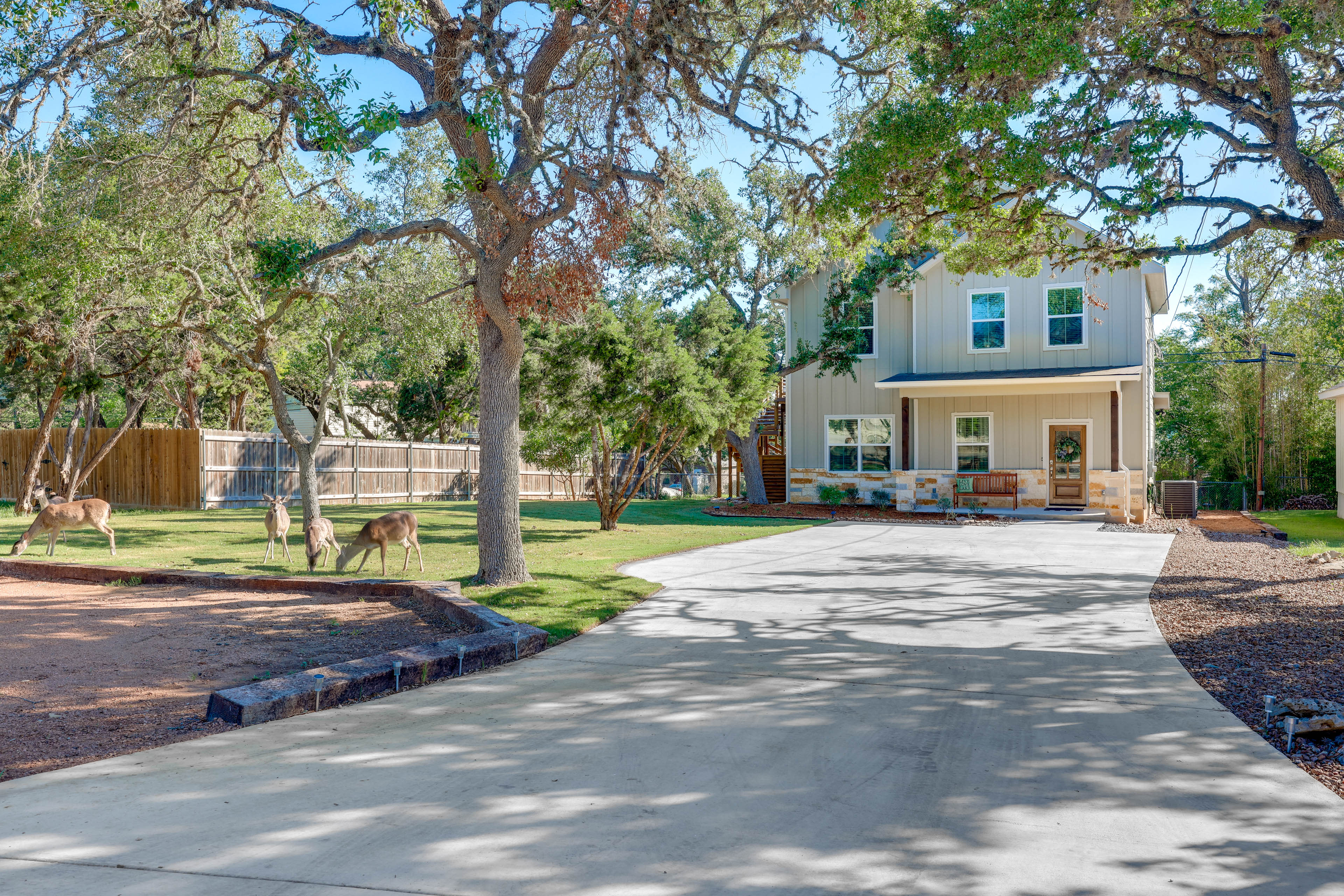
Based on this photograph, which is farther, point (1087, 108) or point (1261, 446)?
point (1261, 446)

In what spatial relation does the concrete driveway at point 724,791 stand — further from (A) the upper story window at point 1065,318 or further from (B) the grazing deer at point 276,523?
(A) the upper story window at point 1065,318

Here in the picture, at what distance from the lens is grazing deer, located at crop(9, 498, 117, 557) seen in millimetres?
11477

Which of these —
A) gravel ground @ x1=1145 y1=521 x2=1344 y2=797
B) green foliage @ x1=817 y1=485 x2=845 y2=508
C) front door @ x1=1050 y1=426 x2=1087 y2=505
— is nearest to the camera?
gravel ground @ x1=1145 y1=521 x2=1344 y2=797

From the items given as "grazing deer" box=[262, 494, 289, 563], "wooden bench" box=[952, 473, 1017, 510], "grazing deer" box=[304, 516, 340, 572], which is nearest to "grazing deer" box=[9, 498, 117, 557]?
"grazing deer" box=[262, 494, 289, 563]

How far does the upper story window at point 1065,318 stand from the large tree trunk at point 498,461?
1703 centimetres

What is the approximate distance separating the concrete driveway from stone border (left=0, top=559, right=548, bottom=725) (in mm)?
191

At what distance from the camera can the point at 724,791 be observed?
3.84 meters

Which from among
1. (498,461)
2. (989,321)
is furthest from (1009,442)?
(498,461)

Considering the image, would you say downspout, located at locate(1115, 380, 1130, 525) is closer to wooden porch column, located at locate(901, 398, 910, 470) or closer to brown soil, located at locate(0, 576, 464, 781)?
wooden porch column, located at locate(901, 398, 910, 470)

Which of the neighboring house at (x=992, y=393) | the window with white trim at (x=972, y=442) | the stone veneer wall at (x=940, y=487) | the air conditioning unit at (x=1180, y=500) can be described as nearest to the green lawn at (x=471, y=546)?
the stone veneer wall at (x=940, y=487)

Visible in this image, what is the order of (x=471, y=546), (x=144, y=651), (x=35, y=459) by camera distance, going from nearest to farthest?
(x=144, y=651) → (x=471, y=546) → (x=35, y=459)

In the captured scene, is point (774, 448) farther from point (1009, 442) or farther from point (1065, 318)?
point (1065, 318)

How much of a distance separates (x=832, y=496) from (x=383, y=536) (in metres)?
15.5

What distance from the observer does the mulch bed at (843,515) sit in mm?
20250
